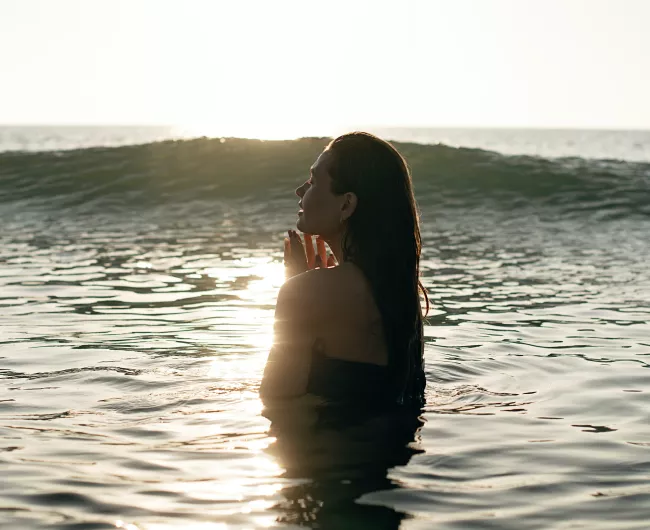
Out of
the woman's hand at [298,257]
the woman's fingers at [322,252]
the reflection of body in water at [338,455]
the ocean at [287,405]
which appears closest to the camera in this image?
the reflection of body in water at [338,455]

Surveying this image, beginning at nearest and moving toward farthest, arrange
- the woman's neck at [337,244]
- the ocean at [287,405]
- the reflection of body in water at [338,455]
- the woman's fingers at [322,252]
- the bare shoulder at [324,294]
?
1. the reflection of body in water at [338,455]
2. the ocean at [287,405]
3. the bare shoulder at [324,294]
4. the woman's neck at [337,244]
5. the woman's fingers at [322,252]

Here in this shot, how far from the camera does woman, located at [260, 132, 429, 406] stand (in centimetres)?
460

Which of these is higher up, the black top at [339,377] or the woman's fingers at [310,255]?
the woman's fingers at [310,255]

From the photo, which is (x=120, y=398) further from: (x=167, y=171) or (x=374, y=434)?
(x=167, y=171)

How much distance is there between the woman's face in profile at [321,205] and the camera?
4648 millimetres

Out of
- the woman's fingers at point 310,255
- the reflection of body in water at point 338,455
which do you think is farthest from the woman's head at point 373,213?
the reflection of body in water at point 338,455

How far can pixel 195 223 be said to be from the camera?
20266 millimetres

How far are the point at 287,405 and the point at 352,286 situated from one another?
0.72 m

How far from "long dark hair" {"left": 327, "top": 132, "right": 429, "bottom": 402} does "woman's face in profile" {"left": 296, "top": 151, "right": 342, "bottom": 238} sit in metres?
0.04

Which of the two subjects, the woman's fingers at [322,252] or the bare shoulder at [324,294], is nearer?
the bare shoulder at [324,294]

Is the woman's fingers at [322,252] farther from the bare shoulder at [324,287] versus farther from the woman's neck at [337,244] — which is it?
the bare shoulder at [324,287]

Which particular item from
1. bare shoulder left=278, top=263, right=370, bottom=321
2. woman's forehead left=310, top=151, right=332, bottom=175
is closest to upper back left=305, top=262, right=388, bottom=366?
bare shoulder left=278, top=263, right=370, bottom=321

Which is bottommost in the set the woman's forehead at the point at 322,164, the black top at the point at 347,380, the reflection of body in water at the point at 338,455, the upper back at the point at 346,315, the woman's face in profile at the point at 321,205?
the reflection of body in water at the point at 338,455

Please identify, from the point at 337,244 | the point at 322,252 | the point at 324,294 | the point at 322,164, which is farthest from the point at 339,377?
the point at 322,164
